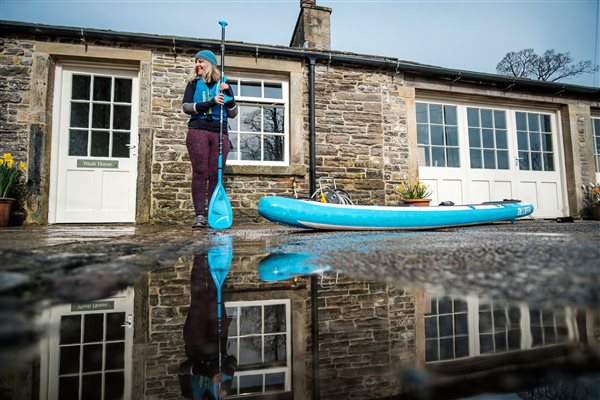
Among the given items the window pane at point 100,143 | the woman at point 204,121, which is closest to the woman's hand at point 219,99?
the woman at point 204,121

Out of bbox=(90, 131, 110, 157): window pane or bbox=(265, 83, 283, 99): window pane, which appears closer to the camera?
bbox=(90, 131, 110, 157): window pane

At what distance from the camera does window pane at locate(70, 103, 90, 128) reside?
550 centimetres

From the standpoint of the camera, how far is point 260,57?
19.4 feet

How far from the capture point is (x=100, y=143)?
5543 mm

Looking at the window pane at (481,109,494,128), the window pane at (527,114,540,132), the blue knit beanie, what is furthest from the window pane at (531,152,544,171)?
the blue knit beanie

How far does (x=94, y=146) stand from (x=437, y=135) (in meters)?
6.59

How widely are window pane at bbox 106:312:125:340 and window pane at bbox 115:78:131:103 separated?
19.7ft

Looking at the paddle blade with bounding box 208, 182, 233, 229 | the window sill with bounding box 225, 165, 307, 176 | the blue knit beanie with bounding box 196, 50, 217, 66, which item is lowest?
the paddle blade with bounding box 208, 182, 233, 229

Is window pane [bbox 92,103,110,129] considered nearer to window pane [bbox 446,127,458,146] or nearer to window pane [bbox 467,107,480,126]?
window pane [bbox 446,127,458,146]

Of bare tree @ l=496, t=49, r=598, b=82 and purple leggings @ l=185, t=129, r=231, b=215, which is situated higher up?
bare tree @ l=496, t=49, r=598, b=82

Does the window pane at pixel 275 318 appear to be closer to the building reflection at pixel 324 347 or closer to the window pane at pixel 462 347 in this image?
the building reflection at pixel 324 347

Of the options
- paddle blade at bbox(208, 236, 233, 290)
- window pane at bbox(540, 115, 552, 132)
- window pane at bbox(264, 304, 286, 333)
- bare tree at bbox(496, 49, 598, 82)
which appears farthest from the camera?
bare tree at bbox(496, 49, 598, 82)

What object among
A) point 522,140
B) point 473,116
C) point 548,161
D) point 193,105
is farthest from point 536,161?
point 193,105

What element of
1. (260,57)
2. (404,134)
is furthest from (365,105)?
(260,57)
